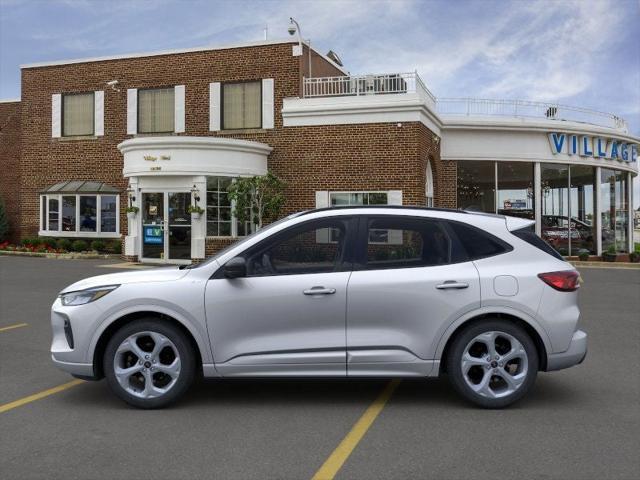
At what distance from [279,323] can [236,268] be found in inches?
21.8

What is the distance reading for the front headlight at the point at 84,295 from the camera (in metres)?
5.17

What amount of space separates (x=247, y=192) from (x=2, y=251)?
11.3 metres

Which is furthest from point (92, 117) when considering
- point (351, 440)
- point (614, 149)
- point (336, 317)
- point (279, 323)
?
point (351, 440)

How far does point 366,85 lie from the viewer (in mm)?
20188

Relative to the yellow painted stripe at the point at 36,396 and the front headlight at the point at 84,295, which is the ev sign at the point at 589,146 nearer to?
the yellow painted stripe at the point at 36,396

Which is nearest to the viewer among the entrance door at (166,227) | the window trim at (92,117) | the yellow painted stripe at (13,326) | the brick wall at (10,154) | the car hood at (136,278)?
the car hood at (136,278)

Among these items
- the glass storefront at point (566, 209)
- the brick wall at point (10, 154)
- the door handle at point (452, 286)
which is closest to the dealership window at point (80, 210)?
the brick wall at point (10, 154)

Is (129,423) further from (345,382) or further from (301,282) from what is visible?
(345,382)

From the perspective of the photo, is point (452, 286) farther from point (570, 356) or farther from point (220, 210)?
point (220, 210)

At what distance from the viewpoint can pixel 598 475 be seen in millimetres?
3822

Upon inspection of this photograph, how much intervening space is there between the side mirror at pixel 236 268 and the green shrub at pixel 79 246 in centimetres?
1968

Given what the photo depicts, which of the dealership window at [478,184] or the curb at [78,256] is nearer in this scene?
the curb at [78,256]

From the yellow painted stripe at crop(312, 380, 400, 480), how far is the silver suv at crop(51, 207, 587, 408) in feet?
1.17

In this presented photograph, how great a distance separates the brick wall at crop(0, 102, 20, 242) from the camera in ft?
88.2
